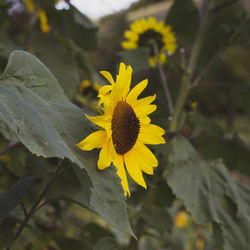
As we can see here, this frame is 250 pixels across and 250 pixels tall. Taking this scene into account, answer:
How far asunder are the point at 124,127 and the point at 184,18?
84 cm

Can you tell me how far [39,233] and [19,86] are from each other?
0.42 meters

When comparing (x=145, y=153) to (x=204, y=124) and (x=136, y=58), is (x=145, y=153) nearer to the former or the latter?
(x=136, y=58)

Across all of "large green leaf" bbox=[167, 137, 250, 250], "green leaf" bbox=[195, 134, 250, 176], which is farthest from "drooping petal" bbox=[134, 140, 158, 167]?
"green leaf" bbox=[195, 134, 250, 176]

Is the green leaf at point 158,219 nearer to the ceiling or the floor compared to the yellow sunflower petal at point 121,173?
nearer to the floor

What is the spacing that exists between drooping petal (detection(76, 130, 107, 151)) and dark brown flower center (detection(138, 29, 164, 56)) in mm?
763

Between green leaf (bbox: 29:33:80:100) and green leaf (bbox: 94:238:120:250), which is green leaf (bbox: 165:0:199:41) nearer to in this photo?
green leaf (bbox: 29:33:80:100)

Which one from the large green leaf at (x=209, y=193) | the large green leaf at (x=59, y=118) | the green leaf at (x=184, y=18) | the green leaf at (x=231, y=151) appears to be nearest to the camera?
the large green leaf at (x=59, y=118)

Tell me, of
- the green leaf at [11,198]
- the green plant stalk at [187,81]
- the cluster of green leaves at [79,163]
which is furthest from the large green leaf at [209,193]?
the green leaf at [11,198]

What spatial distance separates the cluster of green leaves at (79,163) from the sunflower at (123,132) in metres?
0.02

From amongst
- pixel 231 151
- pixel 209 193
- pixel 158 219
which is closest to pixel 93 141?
pixel 209 193

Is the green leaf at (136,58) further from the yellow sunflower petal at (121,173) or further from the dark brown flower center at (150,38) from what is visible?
the yellow sunflower petal at (121,173)

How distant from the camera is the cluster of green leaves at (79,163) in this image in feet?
1.22

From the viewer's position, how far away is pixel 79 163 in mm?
333

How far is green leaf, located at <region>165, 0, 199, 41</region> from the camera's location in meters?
1.13
